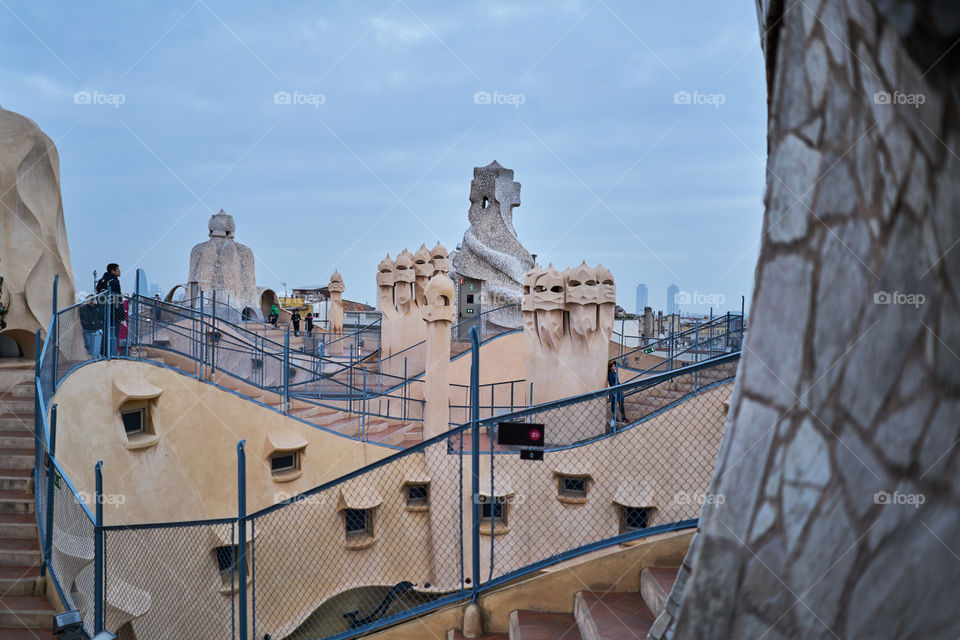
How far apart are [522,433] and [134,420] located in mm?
7277

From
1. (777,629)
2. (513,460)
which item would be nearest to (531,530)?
(513,460)

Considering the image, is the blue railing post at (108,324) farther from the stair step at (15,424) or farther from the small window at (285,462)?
the small window at (285,462)

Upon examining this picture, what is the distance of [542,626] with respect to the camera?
432 centimetres

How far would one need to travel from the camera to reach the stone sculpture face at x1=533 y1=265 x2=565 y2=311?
1185 centimetres

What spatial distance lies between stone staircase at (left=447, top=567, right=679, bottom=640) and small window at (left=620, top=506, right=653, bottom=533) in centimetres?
559

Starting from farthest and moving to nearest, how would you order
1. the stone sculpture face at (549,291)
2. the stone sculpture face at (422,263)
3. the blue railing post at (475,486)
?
the stone sculpture face at (422,263)
the stone sculpture face at (549,291)
the blue railing post at (475,486)

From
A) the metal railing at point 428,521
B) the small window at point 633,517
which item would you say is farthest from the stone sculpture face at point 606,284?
the small window at point 633,517

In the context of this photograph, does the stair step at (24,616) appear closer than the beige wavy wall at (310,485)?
Yes

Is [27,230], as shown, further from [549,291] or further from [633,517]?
[633,517]

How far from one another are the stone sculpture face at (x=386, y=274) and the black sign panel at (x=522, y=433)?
11626 millimetres

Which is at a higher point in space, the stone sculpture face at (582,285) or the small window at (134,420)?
the stone sculpture face at (582,285)

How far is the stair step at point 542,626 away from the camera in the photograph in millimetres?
4180

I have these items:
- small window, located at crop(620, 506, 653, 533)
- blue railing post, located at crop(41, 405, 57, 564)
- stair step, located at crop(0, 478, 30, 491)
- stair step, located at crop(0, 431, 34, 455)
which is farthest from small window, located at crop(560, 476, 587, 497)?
stair step, located at crop(0, 431, 34, 455)

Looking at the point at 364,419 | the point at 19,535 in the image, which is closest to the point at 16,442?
the point at 19,535
